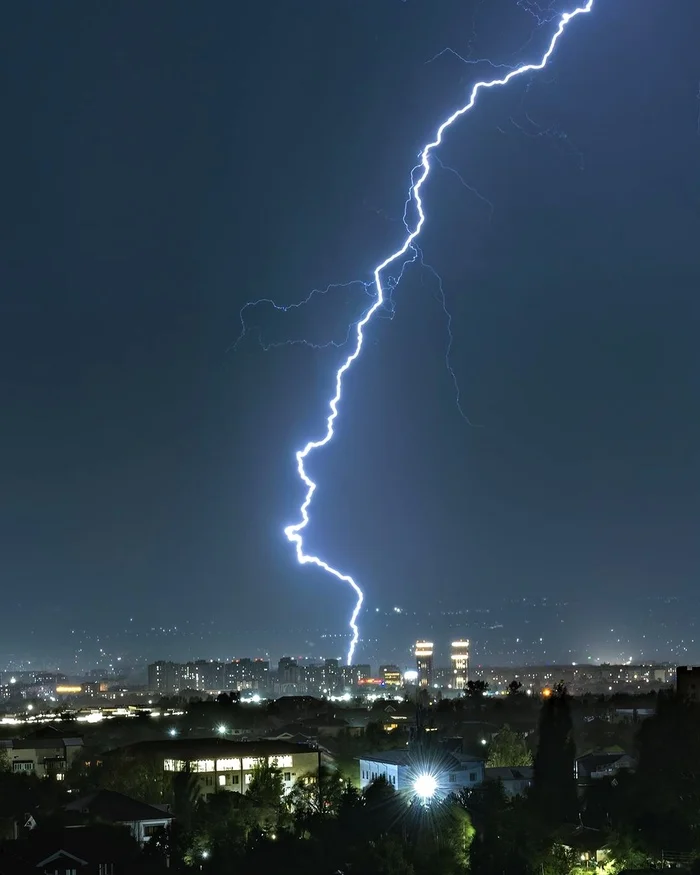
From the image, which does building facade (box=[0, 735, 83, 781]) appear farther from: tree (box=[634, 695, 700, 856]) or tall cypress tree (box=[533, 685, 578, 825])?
tree (box=[634, 695, 700, 856])

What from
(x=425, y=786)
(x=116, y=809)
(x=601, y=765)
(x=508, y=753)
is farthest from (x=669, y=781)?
(x=508, y=753)

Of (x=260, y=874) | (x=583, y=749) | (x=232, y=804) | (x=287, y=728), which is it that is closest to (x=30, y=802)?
(x=232, y=804)

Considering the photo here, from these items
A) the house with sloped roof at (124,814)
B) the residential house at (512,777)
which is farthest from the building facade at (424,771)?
the house with sloped roof at (124,814)

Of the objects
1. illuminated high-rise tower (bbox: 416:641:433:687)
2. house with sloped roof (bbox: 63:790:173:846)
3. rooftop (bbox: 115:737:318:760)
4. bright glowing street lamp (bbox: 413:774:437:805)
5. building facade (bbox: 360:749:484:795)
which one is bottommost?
house with sloped roof (bbox: 63:790:173:846)

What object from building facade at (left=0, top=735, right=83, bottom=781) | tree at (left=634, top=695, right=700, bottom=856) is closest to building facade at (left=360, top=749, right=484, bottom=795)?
tree at (left=634, top=695, right=700, bottom=856)

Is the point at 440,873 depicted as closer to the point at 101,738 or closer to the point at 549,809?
the point at 549,809

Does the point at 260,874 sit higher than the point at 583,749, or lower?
lower
